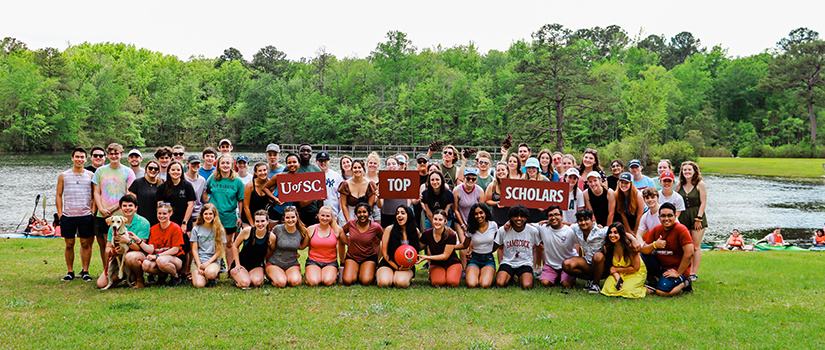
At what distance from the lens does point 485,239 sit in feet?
27.8

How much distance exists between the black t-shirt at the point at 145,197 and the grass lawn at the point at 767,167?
165 feet

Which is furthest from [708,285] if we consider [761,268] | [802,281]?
[761,268]

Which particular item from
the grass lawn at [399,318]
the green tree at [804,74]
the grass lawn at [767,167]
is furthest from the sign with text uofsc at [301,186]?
the green tree at [804,74]

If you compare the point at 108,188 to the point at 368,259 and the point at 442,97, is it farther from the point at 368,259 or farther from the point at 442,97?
the point at 442,97

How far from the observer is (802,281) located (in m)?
9.28

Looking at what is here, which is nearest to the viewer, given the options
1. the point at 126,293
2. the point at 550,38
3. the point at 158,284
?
the point at 126,293

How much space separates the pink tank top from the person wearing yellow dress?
157 inches

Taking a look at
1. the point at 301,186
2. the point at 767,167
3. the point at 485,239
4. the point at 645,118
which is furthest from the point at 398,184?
the point at 645,118

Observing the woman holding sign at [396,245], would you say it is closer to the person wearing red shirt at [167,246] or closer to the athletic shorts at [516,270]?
the athletic shorts at [516,270]

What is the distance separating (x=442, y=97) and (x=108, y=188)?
251ft

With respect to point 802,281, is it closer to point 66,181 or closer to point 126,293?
point 126,293

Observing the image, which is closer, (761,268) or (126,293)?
(126,293)

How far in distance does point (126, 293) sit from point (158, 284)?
1.93 ft

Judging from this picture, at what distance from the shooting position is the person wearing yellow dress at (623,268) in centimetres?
777
